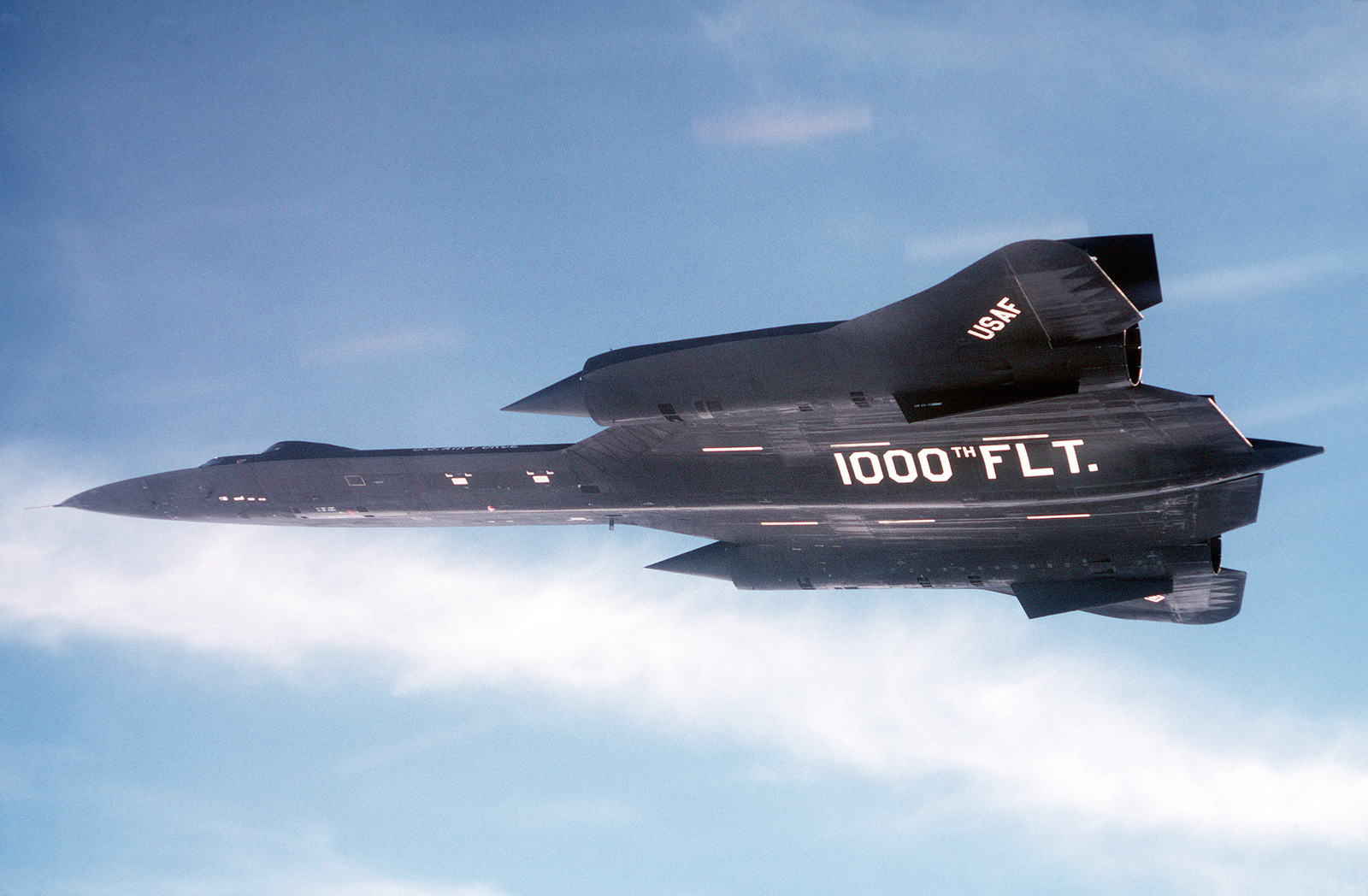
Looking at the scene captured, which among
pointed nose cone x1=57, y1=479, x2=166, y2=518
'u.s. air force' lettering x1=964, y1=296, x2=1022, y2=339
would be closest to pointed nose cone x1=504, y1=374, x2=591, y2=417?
'u.s. air force' lettering x1=964, y1=296, x2=1022, y2=339

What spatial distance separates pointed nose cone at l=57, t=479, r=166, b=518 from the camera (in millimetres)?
25109

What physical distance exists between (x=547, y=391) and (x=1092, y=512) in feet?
32.8

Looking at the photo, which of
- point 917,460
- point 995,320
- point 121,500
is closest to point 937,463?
point 917,460

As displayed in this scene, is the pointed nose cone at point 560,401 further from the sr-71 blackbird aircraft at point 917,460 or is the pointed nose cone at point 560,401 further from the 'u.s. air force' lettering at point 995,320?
the 'u.s. air force' lettering at point 995,320

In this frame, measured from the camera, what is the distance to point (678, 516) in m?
20.7

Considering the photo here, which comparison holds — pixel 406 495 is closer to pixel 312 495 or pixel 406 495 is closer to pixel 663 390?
pixel 312 495

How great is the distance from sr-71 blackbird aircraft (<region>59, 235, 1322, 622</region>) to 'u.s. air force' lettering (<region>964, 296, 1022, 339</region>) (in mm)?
38

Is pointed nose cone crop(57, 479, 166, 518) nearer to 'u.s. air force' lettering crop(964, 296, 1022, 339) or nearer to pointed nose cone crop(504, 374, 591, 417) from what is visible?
pointed nose cone crop(504, 374, 591, 417)

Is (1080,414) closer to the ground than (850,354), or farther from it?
closer to the ground

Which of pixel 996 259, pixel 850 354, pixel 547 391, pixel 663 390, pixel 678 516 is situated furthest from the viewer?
pixel 678 516

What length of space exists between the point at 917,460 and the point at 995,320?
3.40m

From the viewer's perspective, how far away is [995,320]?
15.5 meters

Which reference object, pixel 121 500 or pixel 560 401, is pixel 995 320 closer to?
pixel 560 401

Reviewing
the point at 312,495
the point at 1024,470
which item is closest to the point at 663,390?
the point at 1024,470
